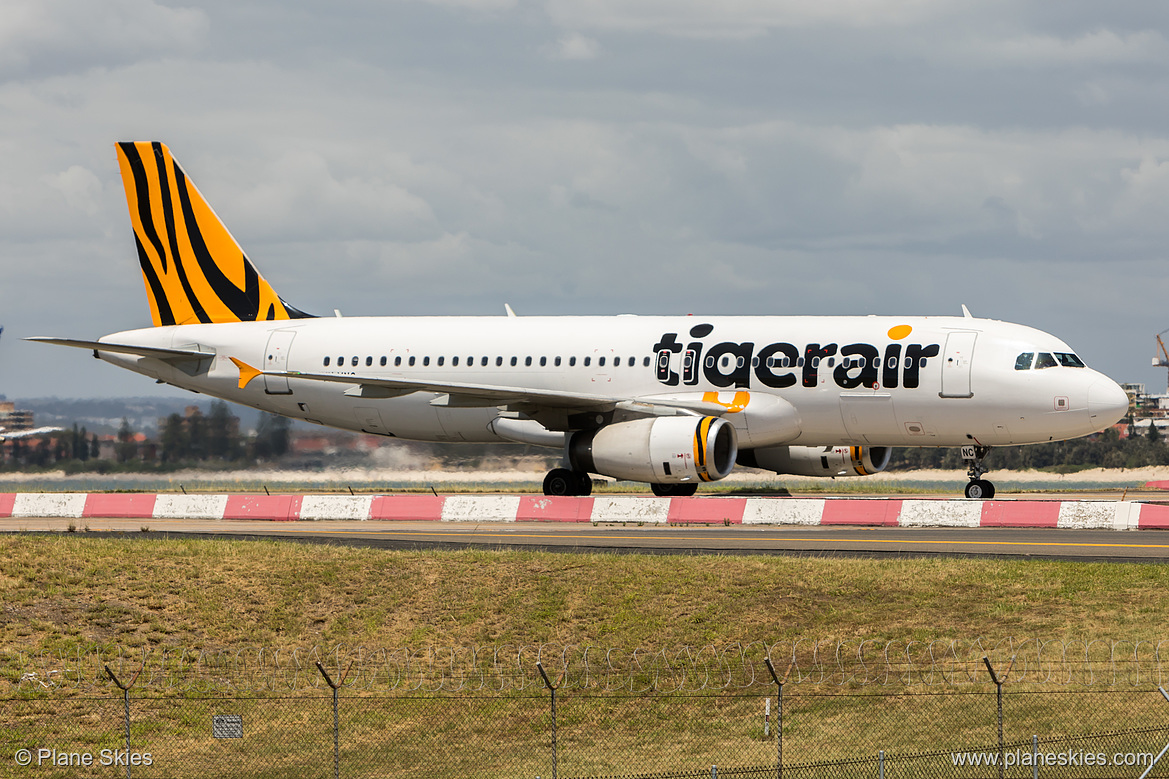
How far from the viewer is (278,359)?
130 feet

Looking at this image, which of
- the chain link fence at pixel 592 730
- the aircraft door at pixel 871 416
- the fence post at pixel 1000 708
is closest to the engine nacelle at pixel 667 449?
the aircraft door at pixel 871 416

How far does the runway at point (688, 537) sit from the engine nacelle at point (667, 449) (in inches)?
69.7

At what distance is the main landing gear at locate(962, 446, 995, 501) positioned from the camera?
3306cm

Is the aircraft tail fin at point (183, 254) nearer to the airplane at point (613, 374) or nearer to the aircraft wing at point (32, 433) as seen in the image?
the airplane at point (613, 374)

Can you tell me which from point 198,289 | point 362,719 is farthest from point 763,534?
point 198,289

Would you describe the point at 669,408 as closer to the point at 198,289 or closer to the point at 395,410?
the point at 395,410

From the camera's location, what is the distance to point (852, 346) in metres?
33.3

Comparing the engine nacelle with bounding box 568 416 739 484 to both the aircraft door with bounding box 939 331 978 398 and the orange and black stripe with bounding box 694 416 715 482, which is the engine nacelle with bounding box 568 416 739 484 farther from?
the aircraft door with bounding box 939 331 978 398

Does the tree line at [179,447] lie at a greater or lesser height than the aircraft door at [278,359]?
lesser

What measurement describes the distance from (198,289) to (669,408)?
1606 centimetres

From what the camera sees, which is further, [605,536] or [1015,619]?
[605,536]

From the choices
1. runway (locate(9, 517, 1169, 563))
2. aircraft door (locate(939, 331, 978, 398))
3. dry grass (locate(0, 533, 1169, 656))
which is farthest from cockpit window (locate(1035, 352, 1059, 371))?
dry grass (locate(0, 533, 1169, 656))

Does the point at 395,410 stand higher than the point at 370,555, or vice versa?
the point at 395,410

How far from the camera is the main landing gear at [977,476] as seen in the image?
1302 inches
